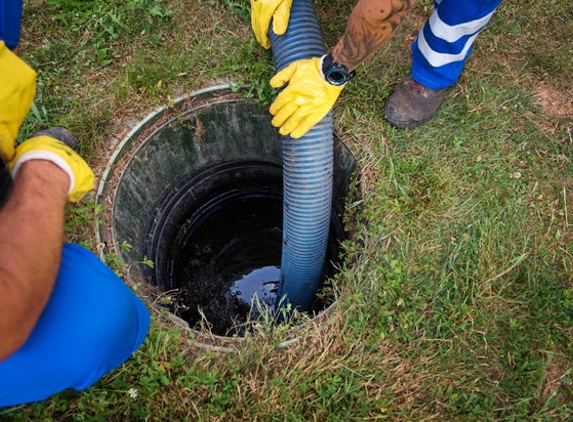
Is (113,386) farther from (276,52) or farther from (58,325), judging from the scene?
(276,52)

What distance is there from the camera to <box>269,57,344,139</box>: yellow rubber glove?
1901mm

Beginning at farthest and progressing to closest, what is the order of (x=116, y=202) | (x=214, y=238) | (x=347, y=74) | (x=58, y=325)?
(x=214, y=238)
(x=116, y=202)
(x=347, y=74)
(x=58, y=325)

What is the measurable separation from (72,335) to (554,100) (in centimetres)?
257

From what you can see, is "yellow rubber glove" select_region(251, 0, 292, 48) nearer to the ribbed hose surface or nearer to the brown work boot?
the ribbed hose surface

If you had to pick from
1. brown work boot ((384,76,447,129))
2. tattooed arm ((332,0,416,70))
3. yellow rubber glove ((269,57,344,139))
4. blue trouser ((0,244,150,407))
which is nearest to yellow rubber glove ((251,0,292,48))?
yellow rubber glove ((269,57,344,139))

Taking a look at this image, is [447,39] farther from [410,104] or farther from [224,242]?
[224,242]

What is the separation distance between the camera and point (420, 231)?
208 cm

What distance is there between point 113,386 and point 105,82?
1.52m

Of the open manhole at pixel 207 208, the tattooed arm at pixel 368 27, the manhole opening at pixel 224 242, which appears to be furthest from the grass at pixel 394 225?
the manhole opening at pixel 224 242

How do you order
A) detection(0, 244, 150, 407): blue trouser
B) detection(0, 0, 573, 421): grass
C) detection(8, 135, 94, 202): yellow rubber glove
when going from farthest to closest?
detection(0, 0, 573, 421): grass → detection(8, 135, 94, 202): yellow rubber glove → detection(0, 244, 150, 407): blue trouser

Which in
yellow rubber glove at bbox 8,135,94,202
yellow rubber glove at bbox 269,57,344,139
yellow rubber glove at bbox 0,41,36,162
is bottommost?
yellow rubber glove at bbox 269,57,344,139

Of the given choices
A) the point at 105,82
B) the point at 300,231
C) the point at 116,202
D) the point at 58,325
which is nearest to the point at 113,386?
the point at 58,325

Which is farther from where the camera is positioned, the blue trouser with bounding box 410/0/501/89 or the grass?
the blue trouser with bounding box 410/0/501/89

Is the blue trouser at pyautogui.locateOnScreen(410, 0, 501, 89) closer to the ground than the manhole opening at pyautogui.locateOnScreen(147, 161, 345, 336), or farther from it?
farther from it
